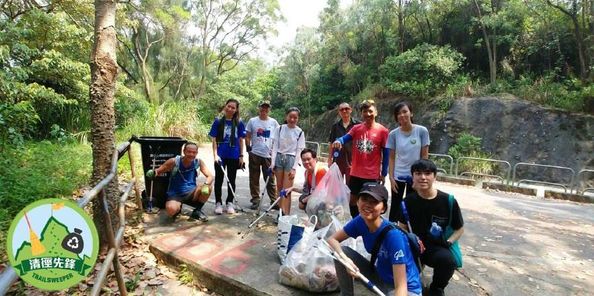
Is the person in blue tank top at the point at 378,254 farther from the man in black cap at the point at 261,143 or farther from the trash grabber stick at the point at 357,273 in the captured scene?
the man in black cap at the point at 261,143

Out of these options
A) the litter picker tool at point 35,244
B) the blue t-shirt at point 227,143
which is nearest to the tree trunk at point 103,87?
the blue t-shirt at point 227,143

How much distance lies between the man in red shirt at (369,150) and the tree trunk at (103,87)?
101 inches

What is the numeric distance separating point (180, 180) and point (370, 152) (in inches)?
96.2

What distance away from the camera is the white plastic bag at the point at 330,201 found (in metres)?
3.39

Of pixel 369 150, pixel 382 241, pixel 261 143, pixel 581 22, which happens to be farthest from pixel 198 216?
pixel 581 22

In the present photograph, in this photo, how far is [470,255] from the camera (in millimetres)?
4035

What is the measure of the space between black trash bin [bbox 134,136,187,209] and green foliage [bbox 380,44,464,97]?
14.2m

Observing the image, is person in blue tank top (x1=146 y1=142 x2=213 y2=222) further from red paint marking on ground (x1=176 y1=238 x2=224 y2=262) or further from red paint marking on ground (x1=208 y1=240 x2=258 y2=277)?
red paint marking on ground (x1=208 y1=240 x2=258 y2=277)

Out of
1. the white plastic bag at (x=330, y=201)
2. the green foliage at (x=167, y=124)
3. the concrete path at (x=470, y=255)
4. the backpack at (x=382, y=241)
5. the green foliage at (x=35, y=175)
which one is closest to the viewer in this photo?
the backpack at (x=382, y=241)

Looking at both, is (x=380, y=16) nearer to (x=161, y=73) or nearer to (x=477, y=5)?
(x=477, y=5)

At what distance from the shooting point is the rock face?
12.9 meters

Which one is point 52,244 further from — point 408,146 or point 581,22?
point 581,22

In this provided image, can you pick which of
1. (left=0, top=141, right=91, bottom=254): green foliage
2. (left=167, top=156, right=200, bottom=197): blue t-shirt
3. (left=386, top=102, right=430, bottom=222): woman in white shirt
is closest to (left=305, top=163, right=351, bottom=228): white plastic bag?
(left=386, top=102, right=430, bottom=222): woman in white shirt

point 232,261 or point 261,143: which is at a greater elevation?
point 261,143
